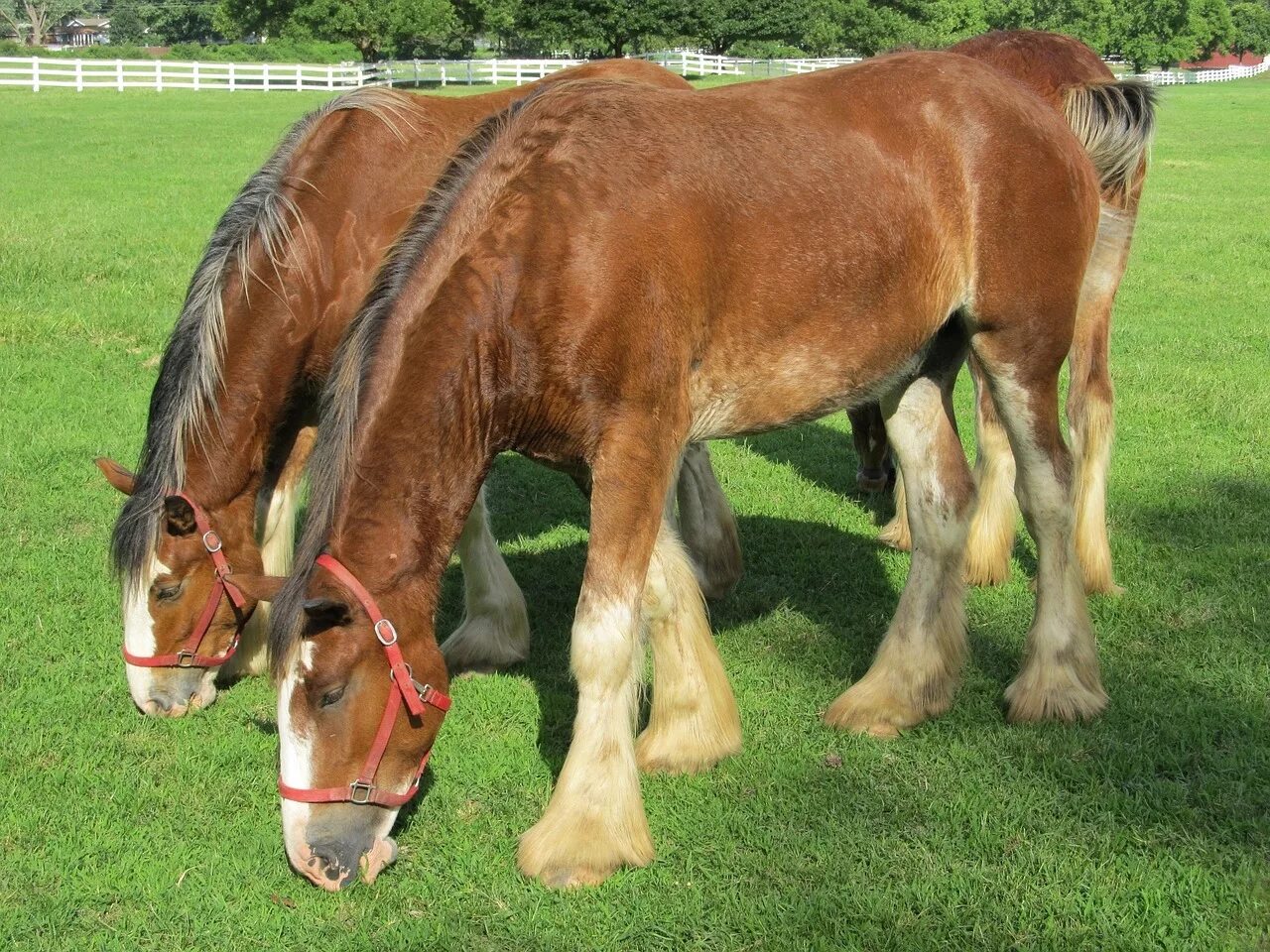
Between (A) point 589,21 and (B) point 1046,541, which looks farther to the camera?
(A) point 589,21

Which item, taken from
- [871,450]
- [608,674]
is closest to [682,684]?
[608,674]

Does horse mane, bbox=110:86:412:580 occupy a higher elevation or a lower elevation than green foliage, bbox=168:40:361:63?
higher

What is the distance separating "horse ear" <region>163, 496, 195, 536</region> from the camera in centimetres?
488

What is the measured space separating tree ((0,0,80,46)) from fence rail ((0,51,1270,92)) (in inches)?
2814

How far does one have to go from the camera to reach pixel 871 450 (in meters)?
7.59

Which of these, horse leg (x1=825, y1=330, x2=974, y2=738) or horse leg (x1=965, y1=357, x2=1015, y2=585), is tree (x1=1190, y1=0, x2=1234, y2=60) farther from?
horse leg (x1=825, y1=330, x2=974, y2=738)

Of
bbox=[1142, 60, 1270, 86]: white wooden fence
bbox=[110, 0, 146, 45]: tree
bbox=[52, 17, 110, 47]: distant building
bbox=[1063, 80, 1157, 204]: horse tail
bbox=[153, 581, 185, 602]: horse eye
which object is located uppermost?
bbox=[1063, 80, 1157, 204]: horse tail

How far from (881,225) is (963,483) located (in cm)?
122

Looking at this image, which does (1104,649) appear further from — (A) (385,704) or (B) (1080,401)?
(A) (385,704)

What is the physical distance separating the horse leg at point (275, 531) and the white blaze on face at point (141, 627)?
1.47 feet

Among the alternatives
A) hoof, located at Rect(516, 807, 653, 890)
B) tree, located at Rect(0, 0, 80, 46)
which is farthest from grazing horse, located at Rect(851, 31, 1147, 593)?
tree, located at Rect(0, 0, 80, 46)

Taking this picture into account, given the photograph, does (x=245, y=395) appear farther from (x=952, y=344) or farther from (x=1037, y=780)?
(x=1037, y=780)

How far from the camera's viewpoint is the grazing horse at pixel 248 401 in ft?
16.3

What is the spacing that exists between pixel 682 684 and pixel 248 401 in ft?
6.71
